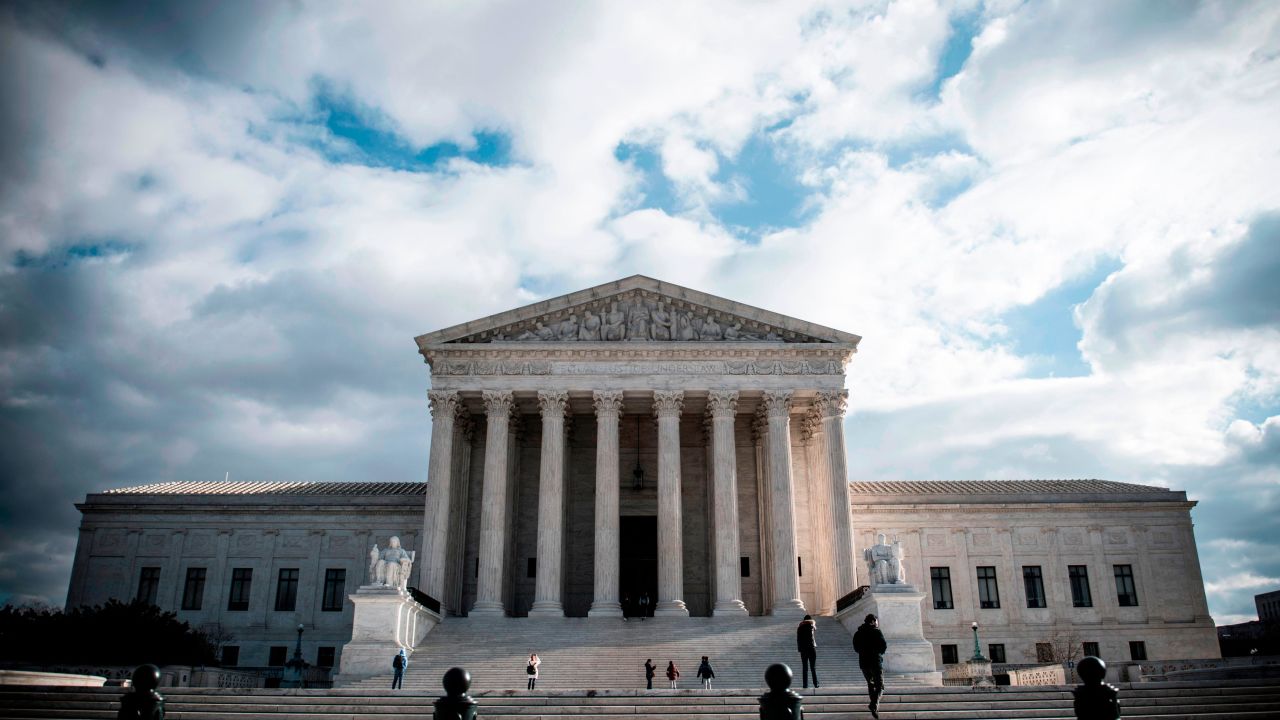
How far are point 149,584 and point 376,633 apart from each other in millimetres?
22146

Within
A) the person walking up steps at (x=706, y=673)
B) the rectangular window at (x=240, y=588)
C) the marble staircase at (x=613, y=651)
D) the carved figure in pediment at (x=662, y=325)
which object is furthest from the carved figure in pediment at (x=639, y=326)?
the rectangular window at (x=240, y=588)

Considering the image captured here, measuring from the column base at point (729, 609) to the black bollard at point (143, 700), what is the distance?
99.7 feet

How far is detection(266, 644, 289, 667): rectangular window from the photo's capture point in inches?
1788

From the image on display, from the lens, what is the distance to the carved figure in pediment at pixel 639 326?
41.4 m

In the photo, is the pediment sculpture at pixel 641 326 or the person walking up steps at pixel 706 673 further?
the pediment sculpture at pixel 641 326

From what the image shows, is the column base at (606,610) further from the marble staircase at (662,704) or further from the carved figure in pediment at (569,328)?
the marble staircase at (662,704)

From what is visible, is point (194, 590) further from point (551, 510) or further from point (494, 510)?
point (551, 510)

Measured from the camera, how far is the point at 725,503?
3962cm

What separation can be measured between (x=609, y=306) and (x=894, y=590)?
16895mm

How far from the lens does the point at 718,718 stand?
20750 mm

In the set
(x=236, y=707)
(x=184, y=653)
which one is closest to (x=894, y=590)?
(x=236, y=707)

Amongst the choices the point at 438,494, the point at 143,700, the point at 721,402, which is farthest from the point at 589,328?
the point at 143,700

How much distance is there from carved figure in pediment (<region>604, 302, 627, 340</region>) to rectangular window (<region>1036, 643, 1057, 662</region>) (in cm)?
2507

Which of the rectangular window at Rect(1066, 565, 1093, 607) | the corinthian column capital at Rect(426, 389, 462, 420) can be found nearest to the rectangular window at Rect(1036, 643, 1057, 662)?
the rectangular window at Rect(1066, 565, 1093, 607)
